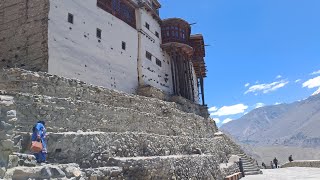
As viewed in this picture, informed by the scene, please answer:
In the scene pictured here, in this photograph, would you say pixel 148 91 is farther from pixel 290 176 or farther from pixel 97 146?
pixel 97 146

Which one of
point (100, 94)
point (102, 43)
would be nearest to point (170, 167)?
point (100, 94)

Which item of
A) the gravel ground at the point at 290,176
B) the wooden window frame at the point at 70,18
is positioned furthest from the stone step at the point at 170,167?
the wooden window frame at the point at 70,18

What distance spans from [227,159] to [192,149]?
6762 mm

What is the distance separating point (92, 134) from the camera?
12117 mm

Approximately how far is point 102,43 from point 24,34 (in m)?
5.94

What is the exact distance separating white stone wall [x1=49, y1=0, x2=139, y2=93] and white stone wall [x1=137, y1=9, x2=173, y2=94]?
129cm

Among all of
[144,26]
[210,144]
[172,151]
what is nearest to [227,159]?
[210,144]

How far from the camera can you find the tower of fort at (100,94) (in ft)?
36.5

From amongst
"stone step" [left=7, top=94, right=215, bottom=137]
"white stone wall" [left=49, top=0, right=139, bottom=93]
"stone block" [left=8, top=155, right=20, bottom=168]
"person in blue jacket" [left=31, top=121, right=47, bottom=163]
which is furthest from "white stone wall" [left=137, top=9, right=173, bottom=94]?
"stone block" [left=8, top=155, right=20, bottom=168]

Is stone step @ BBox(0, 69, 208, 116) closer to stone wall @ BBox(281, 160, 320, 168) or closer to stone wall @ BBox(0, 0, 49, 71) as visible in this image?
stone wall @ BBox(0, 0, 49, 71)

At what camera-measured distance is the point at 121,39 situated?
26.9m

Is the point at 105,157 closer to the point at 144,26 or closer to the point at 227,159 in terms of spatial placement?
the point at 227,159

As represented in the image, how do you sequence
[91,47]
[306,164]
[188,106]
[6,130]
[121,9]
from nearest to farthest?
1. [6,130]
2. [91,47]
3. [121,9]
4. [306,164]
5. [188,106]

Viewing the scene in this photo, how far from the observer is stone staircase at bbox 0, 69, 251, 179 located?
30.7 ft
